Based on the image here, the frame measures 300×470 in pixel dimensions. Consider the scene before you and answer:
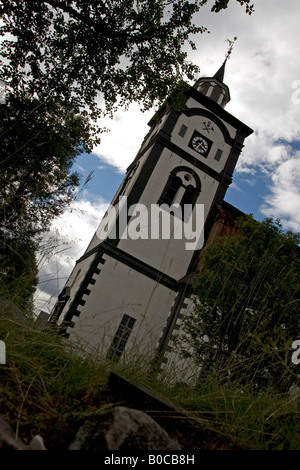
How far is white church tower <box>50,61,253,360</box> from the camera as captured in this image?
11484 millimetres

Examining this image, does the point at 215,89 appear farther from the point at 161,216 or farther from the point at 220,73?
the point at 161,216

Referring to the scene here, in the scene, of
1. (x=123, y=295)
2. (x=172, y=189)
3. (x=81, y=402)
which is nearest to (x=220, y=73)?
(x=172, y=189)

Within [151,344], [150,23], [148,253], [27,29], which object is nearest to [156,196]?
[148,253]

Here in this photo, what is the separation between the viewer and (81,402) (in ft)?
4.20

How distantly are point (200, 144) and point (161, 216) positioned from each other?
520 centimetres

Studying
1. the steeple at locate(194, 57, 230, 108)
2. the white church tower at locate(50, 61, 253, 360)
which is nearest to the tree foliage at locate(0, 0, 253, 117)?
the white church tower at locate(50, 61, 253, 360)

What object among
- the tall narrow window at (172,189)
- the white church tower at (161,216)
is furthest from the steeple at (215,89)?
the tall narrow window at (172,189)

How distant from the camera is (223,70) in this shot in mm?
20750

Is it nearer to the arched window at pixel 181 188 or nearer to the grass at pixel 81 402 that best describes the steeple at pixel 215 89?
the arched window at pixel 181 188

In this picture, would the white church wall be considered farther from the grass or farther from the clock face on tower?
the grass

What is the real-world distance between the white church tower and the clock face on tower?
2 centimetres
